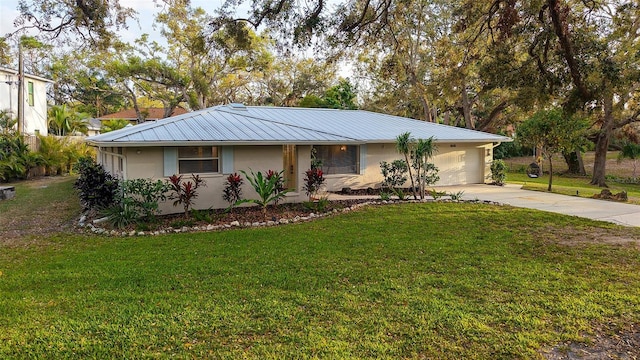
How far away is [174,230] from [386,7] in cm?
753

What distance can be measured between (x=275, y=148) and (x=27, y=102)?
827 inches

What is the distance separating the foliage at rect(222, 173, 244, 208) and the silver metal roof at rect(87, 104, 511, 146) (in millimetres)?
1034

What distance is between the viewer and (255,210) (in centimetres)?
1127

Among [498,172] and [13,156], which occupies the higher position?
[13,156]

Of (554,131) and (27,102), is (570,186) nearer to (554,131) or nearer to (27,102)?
(554,131)

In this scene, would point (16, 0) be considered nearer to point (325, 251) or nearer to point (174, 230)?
point (174, 230)

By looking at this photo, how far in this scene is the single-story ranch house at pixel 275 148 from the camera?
34.6ft

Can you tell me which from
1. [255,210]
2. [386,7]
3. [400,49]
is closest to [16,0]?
[255,210]

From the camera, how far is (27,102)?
2402 cm

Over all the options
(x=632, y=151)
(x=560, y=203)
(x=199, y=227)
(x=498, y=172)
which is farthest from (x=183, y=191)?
(x=632, y=151)

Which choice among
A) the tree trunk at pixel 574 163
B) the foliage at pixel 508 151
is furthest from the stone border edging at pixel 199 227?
the foliage at pixel 508 151

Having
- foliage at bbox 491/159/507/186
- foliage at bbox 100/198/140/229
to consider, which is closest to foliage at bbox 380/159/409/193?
foliage at bbox 491/159/507/186

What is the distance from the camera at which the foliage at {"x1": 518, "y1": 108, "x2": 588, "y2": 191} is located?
14422mm

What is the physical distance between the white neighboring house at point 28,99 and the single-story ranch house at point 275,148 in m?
13.6
